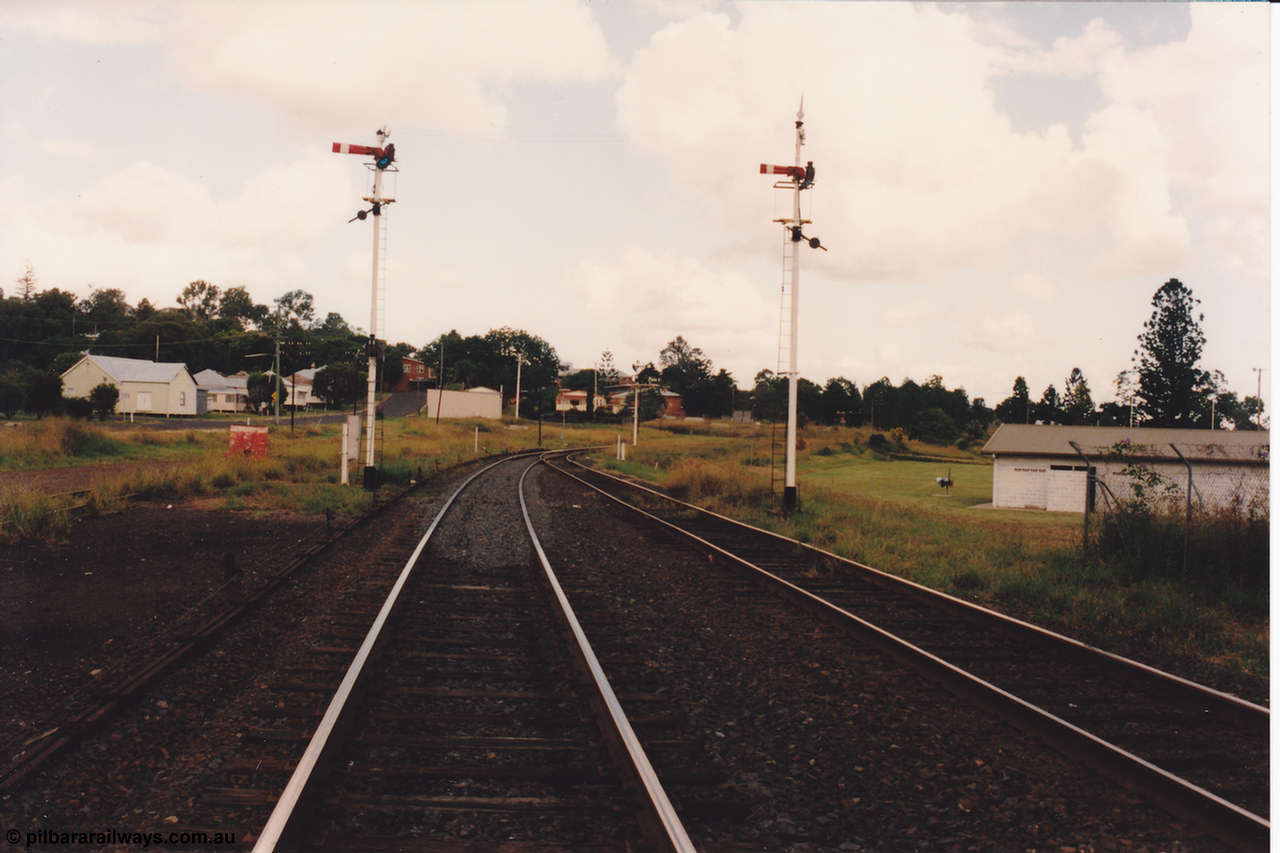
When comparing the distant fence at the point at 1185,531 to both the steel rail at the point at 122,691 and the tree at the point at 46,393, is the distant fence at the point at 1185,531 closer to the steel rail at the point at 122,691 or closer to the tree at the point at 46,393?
the steel rail at the point at 122,691

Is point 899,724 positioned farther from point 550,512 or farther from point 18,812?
point 550,512

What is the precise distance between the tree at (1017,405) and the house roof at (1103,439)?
64672mm

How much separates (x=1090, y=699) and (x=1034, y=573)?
17.3ft

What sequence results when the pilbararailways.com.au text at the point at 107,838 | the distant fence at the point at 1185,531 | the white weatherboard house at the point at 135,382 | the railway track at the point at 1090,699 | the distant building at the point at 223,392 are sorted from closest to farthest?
the pilbararailways.com.au text at the point at 107,838, the railway track at the point at 1090,699, the distant fence at the point at 1185,531, the white weatherboard house at the point at 135,382, the distant building at the point at 223,392

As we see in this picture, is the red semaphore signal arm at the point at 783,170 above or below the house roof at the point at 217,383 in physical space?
above

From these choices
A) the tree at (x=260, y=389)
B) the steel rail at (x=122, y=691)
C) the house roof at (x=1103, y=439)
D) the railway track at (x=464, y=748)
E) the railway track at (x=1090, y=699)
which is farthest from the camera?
the tree at (x=260, y=389)

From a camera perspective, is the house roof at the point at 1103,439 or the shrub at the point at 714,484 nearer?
the shrub at the point at 714,484

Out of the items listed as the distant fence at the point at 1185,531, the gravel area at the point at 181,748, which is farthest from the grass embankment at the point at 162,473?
the distant fence at the point at 1185,531

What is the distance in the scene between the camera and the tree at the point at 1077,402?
7731cm

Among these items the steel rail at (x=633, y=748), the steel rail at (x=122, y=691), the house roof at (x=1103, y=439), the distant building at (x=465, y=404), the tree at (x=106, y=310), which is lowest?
the steel rail at (x=122, y=691)

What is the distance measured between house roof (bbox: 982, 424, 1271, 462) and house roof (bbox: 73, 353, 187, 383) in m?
61.5

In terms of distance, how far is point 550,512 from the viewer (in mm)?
16672

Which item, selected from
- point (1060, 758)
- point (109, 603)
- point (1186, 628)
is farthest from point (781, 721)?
point (109, 603)

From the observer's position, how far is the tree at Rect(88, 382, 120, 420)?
160 ft
